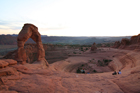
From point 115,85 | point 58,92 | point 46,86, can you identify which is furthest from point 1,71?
point 115,85

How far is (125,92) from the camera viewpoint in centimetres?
412

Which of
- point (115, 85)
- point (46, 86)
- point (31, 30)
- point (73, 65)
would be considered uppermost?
point (31, 30)

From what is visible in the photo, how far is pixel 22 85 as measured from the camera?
367 centimetres

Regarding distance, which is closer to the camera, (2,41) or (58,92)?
(58,92)

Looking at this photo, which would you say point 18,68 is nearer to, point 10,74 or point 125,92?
point 10,74

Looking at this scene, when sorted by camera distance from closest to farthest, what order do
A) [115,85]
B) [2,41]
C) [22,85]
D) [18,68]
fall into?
[22,85] < [115,85] < [18,68] < [2,41]

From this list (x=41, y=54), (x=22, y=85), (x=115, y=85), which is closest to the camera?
(x=22, y=85)

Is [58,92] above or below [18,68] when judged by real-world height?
below

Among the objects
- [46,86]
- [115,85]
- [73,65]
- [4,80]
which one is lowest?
[73,65]

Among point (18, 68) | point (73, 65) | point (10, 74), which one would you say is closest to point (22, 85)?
point (10, 74)

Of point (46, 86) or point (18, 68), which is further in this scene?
point (18, 68)

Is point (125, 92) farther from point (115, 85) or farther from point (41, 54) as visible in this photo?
point (41, 54)

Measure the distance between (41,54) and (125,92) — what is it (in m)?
10.6

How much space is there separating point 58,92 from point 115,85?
Result: 301cm
